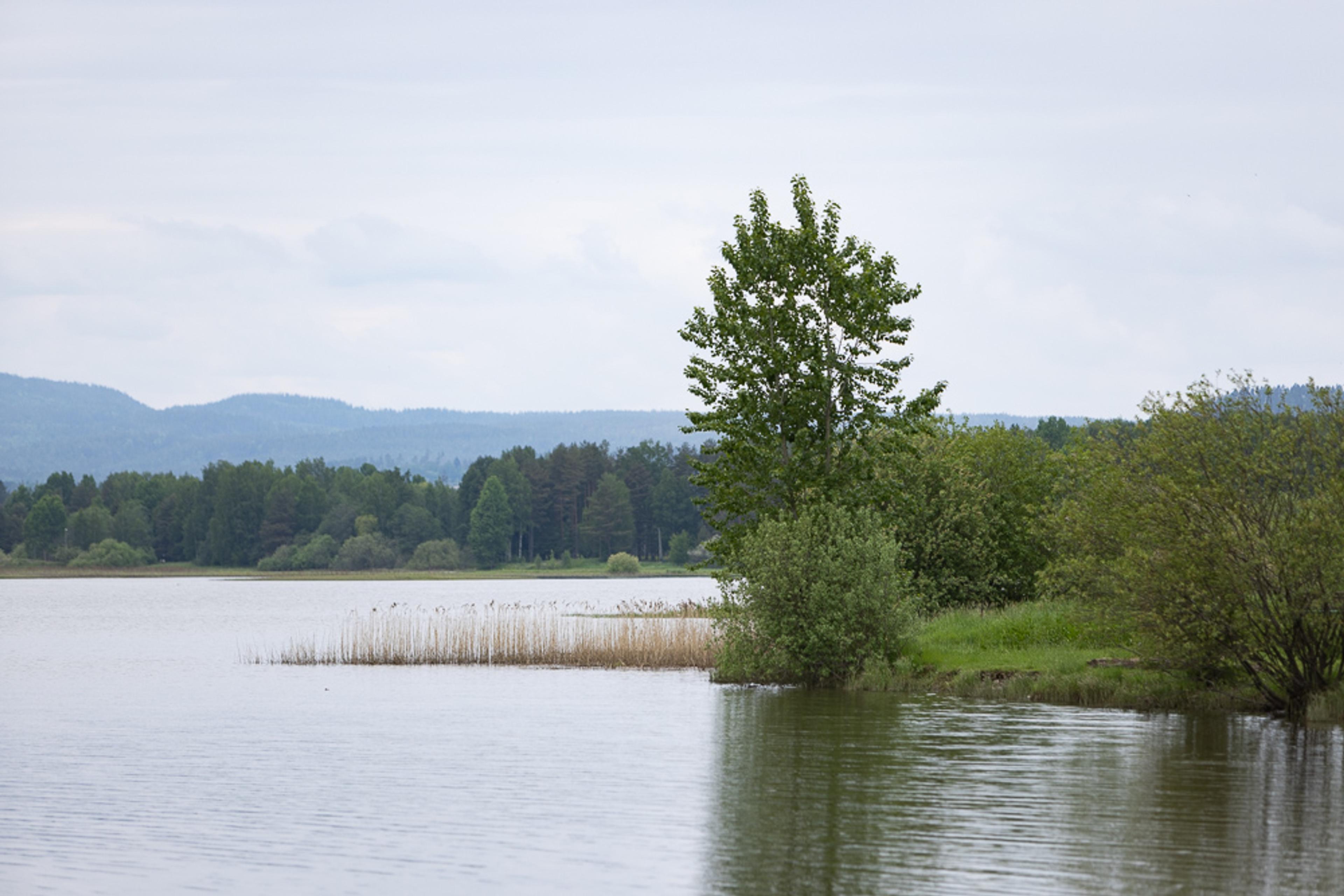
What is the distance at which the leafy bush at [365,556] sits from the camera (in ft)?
571

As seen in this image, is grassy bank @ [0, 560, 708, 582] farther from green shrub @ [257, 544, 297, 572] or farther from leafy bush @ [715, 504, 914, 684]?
leafy bush @ [715, 504, 914, 684]

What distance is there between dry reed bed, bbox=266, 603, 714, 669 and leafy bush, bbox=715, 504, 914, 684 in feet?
12.0

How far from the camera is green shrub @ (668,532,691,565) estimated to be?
177 metres

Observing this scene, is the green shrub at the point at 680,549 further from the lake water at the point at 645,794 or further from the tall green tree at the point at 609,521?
the lake water at the point at 645,794

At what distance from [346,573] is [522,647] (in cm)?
12207

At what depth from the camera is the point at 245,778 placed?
24.3m

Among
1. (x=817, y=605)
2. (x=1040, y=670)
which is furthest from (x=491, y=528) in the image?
(x=1040, y=670)

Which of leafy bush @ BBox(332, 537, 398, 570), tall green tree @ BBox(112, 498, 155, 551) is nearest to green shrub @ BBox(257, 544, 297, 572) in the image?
leafy bush @ BBox(332, 537, 398, 570)

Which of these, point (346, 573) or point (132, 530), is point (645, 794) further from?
point (132, 530)

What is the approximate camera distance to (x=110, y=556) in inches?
6836

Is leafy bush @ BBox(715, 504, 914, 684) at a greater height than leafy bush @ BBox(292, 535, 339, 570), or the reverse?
leafy bush @ BBox(715, 504, 914, 684)

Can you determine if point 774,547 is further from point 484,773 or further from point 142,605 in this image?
point 142,605

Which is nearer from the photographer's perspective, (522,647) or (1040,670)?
(1040,670)

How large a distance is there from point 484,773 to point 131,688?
20868 mm
